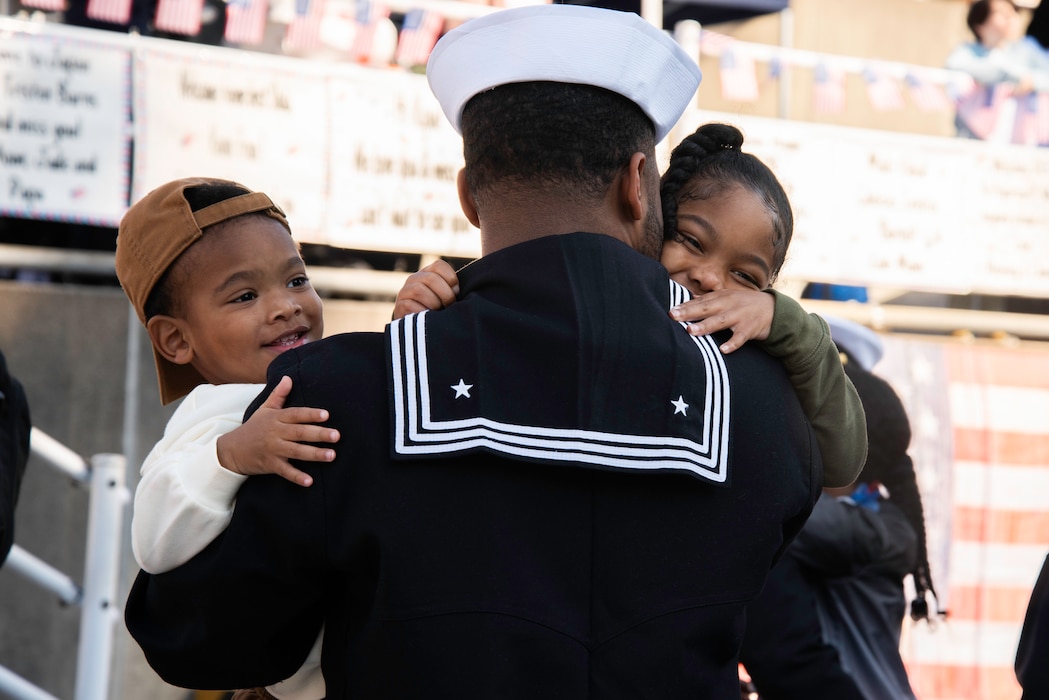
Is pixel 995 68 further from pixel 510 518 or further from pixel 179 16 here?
pixel 510 518

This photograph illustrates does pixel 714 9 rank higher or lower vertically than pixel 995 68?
higher

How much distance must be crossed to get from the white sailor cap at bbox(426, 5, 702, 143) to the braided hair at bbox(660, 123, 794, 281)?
1.32 feet

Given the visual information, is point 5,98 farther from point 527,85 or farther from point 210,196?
point 527,85

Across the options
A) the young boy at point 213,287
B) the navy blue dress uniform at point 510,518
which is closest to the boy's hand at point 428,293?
the navy blue dress uniform at point 510,518

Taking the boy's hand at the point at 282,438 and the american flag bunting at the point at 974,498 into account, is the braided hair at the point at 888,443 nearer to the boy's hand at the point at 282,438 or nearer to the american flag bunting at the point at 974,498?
the american flag bunting at the point at 974,498

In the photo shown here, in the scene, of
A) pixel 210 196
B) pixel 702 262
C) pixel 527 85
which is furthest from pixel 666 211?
pixel 210 196

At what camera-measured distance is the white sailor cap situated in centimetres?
166

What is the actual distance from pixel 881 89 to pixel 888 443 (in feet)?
6.04

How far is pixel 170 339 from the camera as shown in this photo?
2.18 metres

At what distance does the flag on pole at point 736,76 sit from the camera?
5.12m

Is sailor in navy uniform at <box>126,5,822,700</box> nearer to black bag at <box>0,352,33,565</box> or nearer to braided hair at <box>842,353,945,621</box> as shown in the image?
black bag at <box>0,352,33,565</box>

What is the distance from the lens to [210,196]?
2.12 m

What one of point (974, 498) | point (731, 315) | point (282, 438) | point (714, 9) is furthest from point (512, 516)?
point (714, 9)

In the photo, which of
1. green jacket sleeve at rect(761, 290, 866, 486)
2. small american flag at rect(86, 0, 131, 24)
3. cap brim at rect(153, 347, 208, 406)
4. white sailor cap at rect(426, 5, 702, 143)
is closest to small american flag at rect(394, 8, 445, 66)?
small american flag at rect(86, 0, 131, 24)
